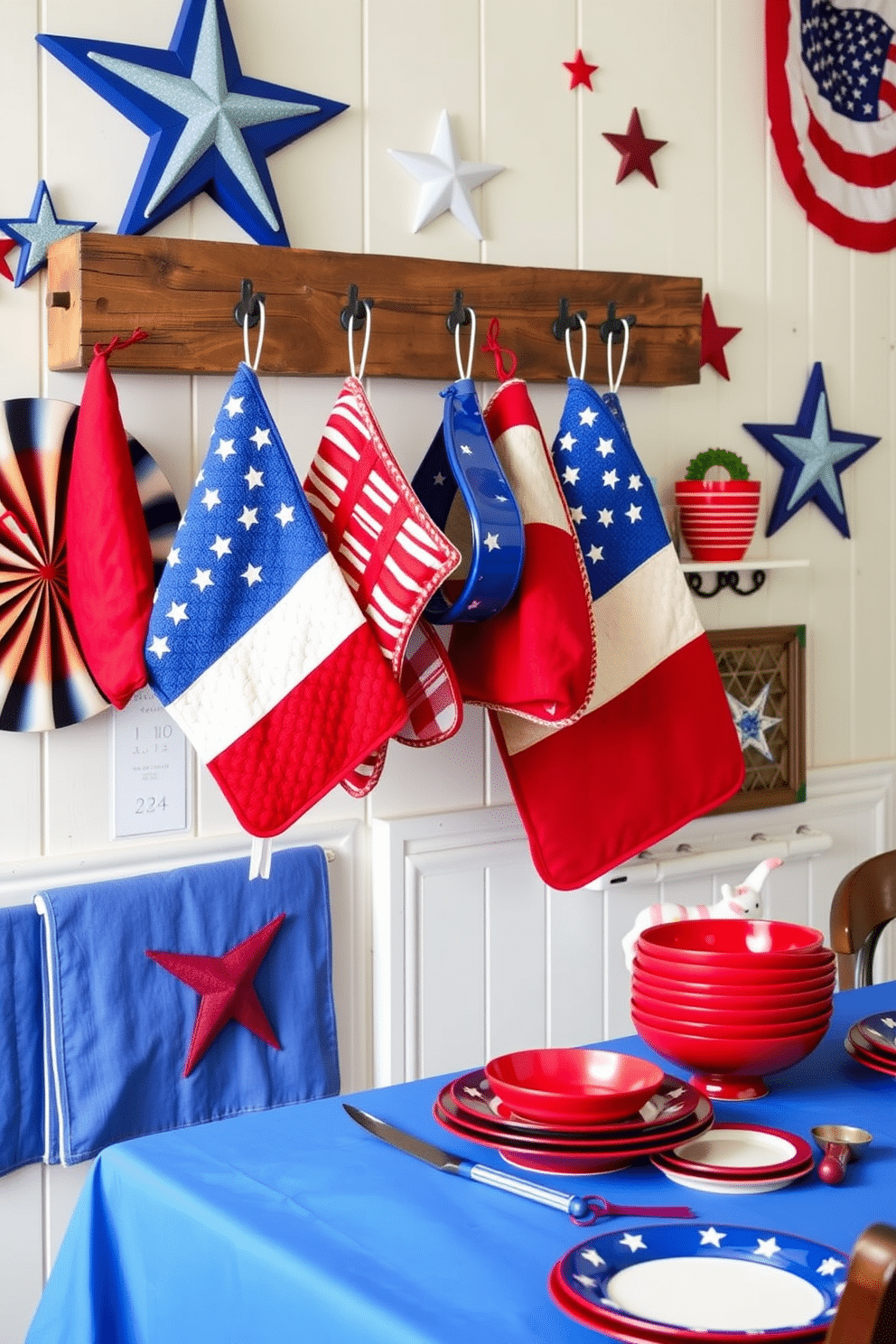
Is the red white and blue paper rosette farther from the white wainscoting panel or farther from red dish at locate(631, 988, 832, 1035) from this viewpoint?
red dish at locate(631, 988, 832, 1035)

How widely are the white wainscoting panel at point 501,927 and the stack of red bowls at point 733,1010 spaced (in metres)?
0.73

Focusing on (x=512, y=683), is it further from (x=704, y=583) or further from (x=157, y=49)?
(x=157, y=49)

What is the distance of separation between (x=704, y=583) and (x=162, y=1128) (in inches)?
42.1

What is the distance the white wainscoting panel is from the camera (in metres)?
1.91

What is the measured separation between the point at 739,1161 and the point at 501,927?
0.96 meters

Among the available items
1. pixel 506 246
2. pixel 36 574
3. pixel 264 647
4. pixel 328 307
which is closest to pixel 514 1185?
pixel 264 647

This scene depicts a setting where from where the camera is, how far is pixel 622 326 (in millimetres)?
1995

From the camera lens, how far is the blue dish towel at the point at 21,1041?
1.58 meters

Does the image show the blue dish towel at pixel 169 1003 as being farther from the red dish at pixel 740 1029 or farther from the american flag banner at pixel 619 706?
the red dish at pixel 740 1029

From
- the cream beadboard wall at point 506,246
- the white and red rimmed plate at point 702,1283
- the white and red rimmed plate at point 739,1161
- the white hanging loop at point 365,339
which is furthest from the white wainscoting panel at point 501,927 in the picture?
the white and red rimmed plate at point 702,1283

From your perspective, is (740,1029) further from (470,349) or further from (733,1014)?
(470,349)

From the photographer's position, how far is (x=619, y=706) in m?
1.89

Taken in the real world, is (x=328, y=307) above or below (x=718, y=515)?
above

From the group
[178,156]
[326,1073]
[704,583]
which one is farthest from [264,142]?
[326,1073]
